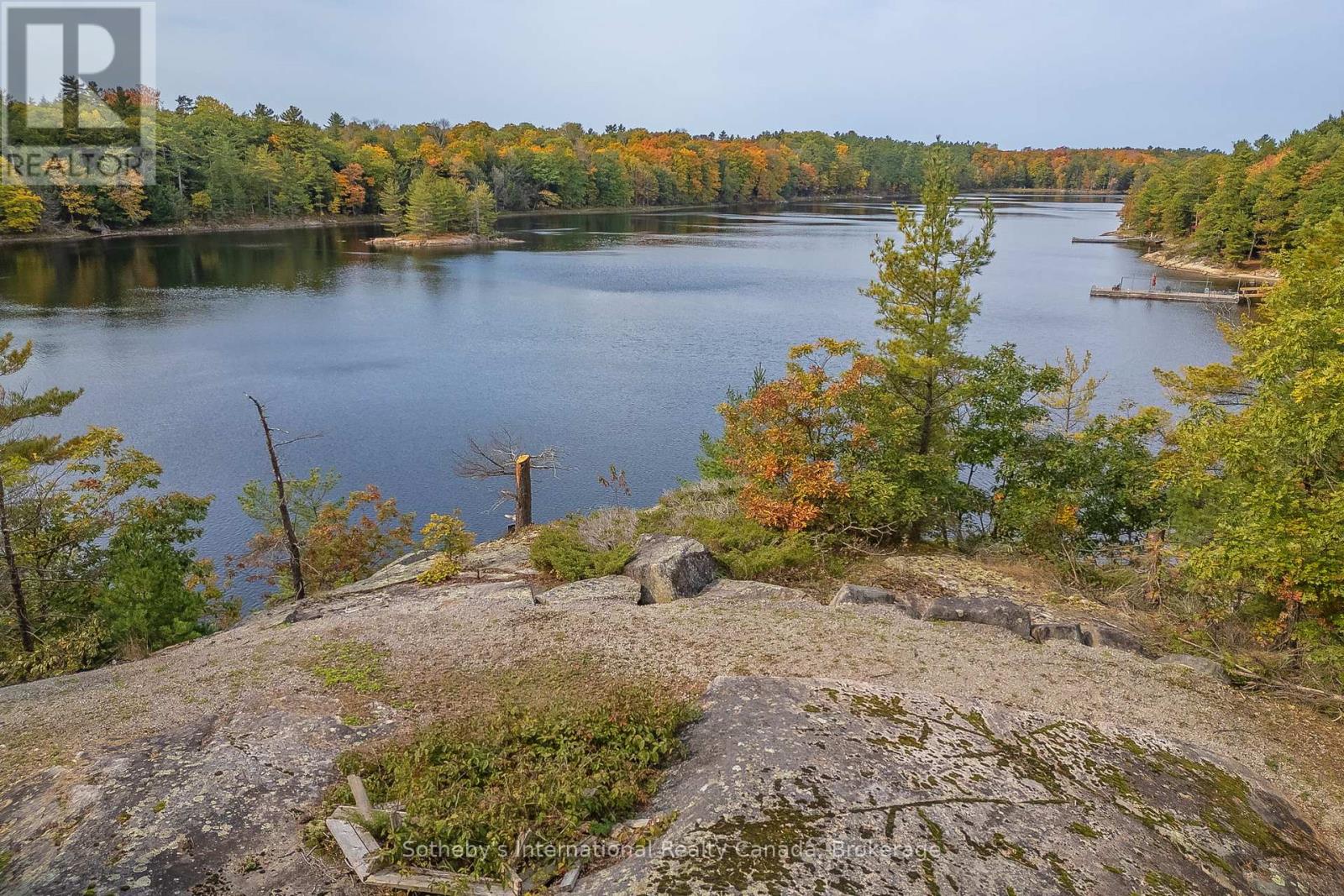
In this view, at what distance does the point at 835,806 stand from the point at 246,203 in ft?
328

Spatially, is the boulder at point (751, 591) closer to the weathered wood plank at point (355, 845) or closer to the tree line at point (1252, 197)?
the weathered wood plank at point (355, 845)

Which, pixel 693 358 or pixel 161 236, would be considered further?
pixel 161 236

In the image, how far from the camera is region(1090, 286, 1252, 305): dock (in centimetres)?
5238

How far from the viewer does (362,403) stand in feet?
101

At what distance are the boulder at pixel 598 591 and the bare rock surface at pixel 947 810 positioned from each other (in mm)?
4180

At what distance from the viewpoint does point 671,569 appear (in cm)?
1180

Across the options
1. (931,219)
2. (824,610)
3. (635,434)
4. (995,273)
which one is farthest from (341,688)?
(995,273)

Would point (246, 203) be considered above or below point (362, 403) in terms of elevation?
above

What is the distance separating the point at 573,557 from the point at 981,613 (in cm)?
636

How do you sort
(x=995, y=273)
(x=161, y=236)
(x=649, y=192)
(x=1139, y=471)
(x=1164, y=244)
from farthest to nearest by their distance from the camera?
(x=649, y=192)
(x=1164, y=244)
(x=161, y=236)
(x=995, y=273)
(x=1139, y=471)

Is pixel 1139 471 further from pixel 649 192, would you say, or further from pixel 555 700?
pixel 649 192

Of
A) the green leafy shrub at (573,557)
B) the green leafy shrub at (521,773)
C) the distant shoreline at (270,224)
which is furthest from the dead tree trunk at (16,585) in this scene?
the distant shoreline at (270,224)

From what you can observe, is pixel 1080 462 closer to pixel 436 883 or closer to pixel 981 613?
pixel 981 613

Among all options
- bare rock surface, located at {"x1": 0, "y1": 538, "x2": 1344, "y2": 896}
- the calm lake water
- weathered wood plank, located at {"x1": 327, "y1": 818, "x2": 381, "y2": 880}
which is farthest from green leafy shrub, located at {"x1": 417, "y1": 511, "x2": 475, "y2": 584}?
weathered wood plank, located at {"x1": 327, "y1": 818, "x2": 381, "y2": 880}
